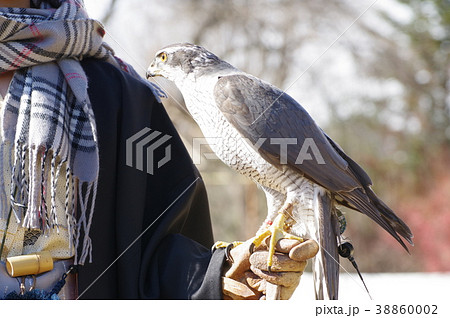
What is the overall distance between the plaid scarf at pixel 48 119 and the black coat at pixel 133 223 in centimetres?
8

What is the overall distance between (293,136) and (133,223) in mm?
655

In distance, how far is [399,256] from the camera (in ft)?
30.8

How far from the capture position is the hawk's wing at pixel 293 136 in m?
2.00

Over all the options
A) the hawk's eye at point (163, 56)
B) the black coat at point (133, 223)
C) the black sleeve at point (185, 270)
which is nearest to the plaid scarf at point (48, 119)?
the black coat at point (133, 223)

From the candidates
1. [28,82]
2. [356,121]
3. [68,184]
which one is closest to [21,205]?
[68,184]

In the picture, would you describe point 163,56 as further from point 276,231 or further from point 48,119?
point 276,231

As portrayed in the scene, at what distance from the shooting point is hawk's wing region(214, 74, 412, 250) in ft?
6.55

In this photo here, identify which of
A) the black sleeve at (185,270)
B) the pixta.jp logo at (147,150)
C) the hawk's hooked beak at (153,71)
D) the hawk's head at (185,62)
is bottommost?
the black sleeve at (185,270)

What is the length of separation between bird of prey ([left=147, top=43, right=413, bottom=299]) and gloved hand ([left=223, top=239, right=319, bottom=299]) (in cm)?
9

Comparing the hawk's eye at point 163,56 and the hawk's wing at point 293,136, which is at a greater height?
the hawk's eye at point 163,56

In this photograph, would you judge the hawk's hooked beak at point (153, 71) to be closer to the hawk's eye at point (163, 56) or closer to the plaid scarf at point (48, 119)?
the hawk's eye at point (163, 56)

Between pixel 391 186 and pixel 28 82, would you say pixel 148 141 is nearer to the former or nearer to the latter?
pixel 28 82

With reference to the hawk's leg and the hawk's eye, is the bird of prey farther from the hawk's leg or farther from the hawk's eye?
the hawk's eye

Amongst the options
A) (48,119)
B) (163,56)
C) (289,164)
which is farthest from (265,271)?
(163,56)
